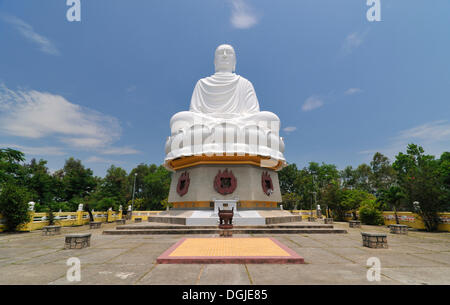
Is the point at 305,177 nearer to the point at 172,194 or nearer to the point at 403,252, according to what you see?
the point at 172,194

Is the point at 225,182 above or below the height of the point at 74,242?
above

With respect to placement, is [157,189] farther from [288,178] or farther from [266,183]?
[266,183]

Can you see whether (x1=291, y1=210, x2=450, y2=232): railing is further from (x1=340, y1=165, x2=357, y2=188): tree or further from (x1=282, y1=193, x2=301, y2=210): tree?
(x1=340, y1=165, x2=357, y2=188): tree

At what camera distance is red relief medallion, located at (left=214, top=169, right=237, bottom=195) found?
48.5 ft

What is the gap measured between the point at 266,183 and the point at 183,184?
6164mm

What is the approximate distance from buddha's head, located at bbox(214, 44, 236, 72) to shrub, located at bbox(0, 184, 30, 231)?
17836 mm

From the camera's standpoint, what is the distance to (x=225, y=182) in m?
15.0

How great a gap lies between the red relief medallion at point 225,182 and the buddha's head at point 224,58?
11419mm

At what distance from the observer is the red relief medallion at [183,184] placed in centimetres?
1571

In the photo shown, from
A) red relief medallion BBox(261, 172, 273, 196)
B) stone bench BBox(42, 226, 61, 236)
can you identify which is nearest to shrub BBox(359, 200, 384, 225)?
red relief medallion BBox(261, 172, 273, 196)

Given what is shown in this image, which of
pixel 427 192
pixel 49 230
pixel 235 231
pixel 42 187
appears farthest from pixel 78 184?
pixel 427 192

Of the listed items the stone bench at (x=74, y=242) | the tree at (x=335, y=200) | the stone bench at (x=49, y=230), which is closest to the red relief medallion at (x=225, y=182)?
the stone bench at (x=74, y=242)
